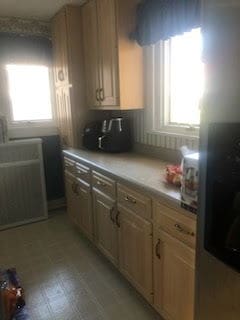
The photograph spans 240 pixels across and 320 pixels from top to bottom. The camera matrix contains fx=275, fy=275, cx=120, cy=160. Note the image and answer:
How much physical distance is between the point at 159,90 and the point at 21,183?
1840mm

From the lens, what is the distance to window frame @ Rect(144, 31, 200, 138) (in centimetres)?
223

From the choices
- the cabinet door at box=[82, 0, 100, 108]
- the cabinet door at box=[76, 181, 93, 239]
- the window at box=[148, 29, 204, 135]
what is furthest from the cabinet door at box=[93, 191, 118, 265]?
the cabinet door at box=[82, 0, 100, 108]

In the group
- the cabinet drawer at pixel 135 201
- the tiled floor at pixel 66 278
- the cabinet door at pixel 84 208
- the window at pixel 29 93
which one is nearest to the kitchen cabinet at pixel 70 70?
the window at pixel 29 93

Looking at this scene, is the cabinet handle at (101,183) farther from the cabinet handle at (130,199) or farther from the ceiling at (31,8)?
the ceiling at (31,8)

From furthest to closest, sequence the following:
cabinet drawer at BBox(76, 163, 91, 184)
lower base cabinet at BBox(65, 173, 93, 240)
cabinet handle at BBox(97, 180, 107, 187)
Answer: lower base cabinet at BBox(65, 173, 93, 240) < cabinet drawer at BBox(76, 163, 91, 184) < cabinet handle at BBox(97, 180, 107, 187)

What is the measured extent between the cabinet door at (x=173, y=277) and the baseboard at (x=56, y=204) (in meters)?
2.14

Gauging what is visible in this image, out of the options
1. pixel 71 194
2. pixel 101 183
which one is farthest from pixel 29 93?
pixel 101 183

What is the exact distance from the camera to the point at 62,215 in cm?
339

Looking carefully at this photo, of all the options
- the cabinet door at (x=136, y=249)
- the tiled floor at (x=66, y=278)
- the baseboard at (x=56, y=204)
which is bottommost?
the tiled floor at (x=66, y=278)

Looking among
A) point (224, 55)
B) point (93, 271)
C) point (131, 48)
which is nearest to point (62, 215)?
point (93, 271)

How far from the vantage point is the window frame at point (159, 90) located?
2.23 m

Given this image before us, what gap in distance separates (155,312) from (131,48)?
1.98 m

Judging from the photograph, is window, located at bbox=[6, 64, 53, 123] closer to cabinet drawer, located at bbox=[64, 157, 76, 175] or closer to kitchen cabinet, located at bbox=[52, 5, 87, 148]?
kitchen cabinet, located at bbox=[52, 5, 87, 148]

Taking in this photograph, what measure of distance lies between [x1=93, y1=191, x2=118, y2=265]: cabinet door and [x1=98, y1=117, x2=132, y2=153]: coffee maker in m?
0.54
